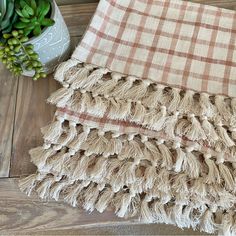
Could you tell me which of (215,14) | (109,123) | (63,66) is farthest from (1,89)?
(215,14)

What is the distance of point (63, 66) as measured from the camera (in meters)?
0.74

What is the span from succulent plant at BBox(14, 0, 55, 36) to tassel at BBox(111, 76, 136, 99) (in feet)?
0.59

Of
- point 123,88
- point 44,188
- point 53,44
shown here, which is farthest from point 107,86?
point 44,188

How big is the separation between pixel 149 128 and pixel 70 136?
16 centimetres

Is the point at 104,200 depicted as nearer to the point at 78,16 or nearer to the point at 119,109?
the point at 119,109

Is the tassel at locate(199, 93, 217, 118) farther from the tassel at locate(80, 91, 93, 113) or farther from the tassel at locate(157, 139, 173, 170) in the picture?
the tassel at locate(80, 91, 93, 113)

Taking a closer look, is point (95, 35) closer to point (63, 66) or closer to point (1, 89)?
point (63, 66)

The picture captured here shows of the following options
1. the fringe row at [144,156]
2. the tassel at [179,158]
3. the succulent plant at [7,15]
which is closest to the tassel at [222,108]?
the fringe row at [144,156]

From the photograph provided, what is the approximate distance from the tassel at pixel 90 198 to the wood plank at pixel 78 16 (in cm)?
37

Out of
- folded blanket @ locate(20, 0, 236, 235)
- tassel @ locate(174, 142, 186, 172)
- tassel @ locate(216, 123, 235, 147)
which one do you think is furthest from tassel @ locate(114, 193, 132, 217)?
tassel @ locate(216, 123, 235, 147)

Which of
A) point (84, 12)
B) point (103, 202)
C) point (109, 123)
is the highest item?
point (84, 12)

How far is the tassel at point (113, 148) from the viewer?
2.27 feet

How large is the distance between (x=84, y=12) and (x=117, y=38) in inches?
5.8

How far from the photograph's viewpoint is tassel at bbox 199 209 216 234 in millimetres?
656
